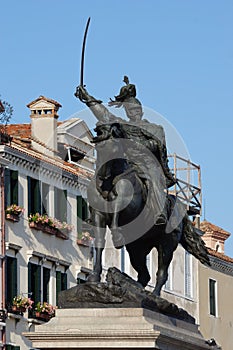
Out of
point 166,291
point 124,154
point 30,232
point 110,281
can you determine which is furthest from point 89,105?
point 166,291

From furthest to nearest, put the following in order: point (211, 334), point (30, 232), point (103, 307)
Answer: point (211, 334) < point (30, 232) < point (103, 307)

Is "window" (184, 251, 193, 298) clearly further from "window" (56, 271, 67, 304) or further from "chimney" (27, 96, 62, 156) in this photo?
"window" (56, 271, 67, 304)

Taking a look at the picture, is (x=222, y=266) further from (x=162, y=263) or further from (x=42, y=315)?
(x=162, y=263)

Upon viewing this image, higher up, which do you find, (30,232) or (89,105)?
(30,232)

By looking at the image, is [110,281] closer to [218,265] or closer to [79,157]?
[79,157]

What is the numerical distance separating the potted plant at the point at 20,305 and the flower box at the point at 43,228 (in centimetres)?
266

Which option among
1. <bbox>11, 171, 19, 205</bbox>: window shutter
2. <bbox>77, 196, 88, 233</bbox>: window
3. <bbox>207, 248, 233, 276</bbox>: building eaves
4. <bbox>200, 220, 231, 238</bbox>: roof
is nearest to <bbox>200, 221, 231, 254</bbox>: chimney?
<bbox>200, 220, 231, 238</bbox>: roof

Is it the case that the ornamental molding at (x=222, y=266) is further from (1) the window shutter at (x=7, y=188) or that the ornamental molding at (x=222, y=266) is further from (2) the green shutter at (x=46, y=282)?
(1) the window shutter at (x=7, y=188)

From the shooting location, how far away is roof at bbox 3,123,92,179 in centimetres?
6012

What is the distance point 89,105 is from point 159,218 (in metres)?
1.86

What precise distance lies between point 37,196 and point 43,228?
3.58 feet

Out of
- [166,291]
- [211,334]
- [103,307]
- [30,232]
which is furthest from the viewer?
[211,334]

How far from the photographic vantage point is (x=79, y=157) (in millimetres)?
64188

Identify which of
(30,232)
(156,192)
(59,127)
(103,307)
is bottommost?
(103,307)
